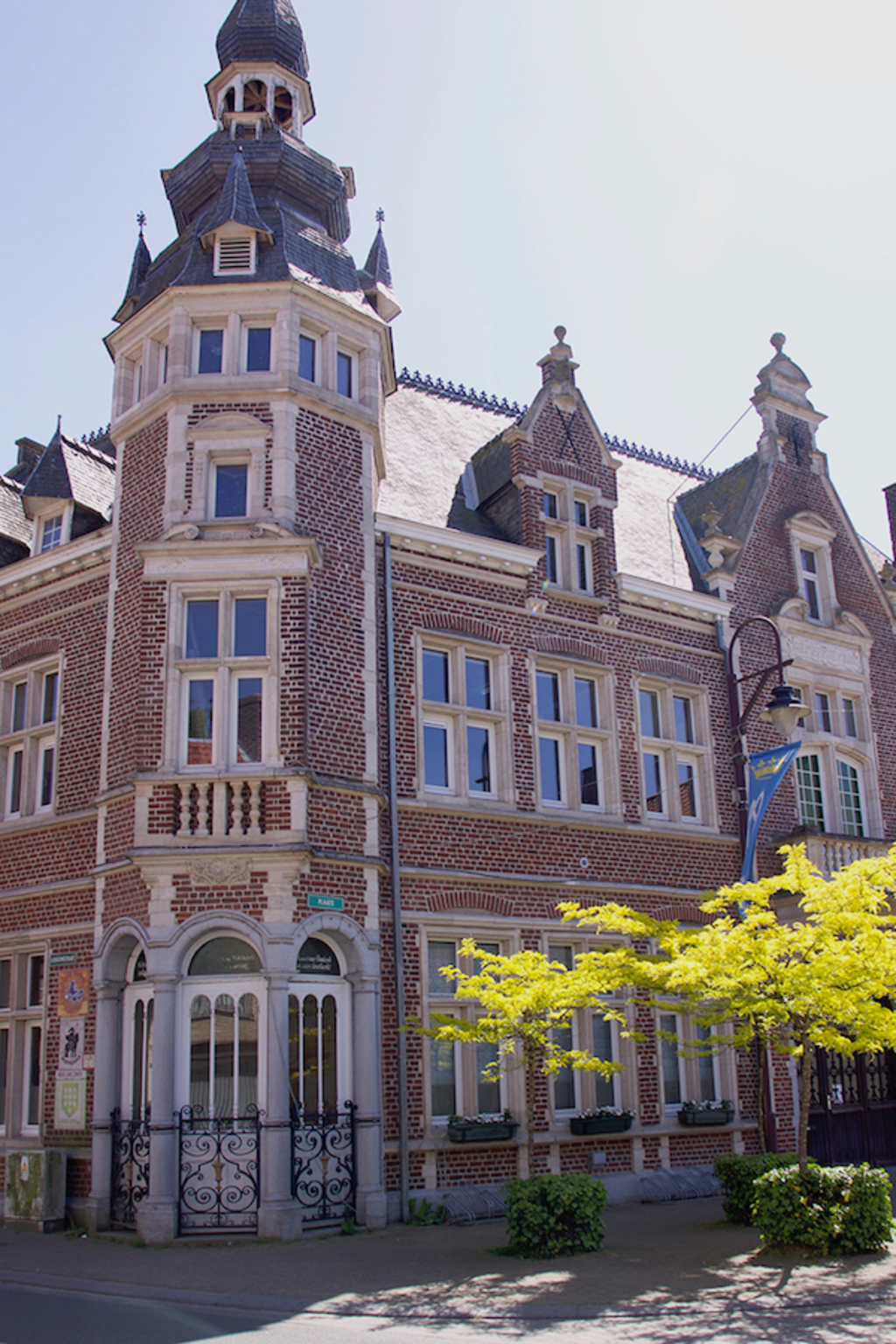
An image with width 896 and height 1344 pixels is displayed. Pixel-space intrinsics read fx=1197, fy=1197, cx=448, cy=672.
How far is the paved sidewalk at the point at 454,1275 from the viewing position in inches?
392

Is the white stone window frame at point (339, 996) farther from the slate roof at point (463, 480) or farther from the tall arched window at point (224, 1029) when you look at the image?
the slate roof at point (463, 480)

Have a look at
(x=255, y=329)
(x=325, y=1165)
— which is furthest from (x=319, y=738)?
(x=255, y=329)

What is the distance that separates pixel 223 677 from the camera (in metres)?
15.4

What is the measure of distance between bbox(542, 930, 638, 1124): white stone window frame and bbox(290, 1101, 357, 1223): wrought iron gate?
3740 mm

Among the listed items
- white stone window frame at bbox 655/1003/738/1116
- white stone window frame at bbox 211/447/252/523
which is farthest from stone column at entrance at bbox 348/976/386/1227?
white stone window frame at bbox 211/447/252/523

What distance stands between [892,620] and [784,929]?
44.4 feet

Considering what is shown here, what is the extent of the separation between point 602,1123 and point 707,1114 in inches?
84.6

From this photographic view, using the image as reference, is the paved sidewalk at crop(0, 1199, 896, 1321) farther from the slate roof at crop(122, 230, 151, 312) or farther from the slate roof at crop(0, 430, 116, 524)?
the slate roof at crop(122, 230, 151, 312)

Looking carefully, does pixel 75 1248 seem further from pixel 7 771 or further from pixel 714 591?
pixel 714 591

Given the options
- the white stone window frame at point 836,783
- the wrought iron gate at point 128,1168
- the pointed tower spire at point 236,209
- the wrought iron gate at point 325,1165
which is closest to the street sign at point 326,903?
the wrought iron gate at point 325,1165

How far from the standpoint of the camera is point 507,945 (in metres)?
17.0

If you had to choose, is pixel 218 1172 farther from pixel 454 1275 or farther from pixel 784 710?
pixel 784 710

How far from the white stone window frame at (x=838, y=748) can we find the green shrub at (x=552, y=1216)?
10.6 metres

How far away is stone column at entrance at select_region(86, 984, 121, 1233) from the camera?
14.1m
